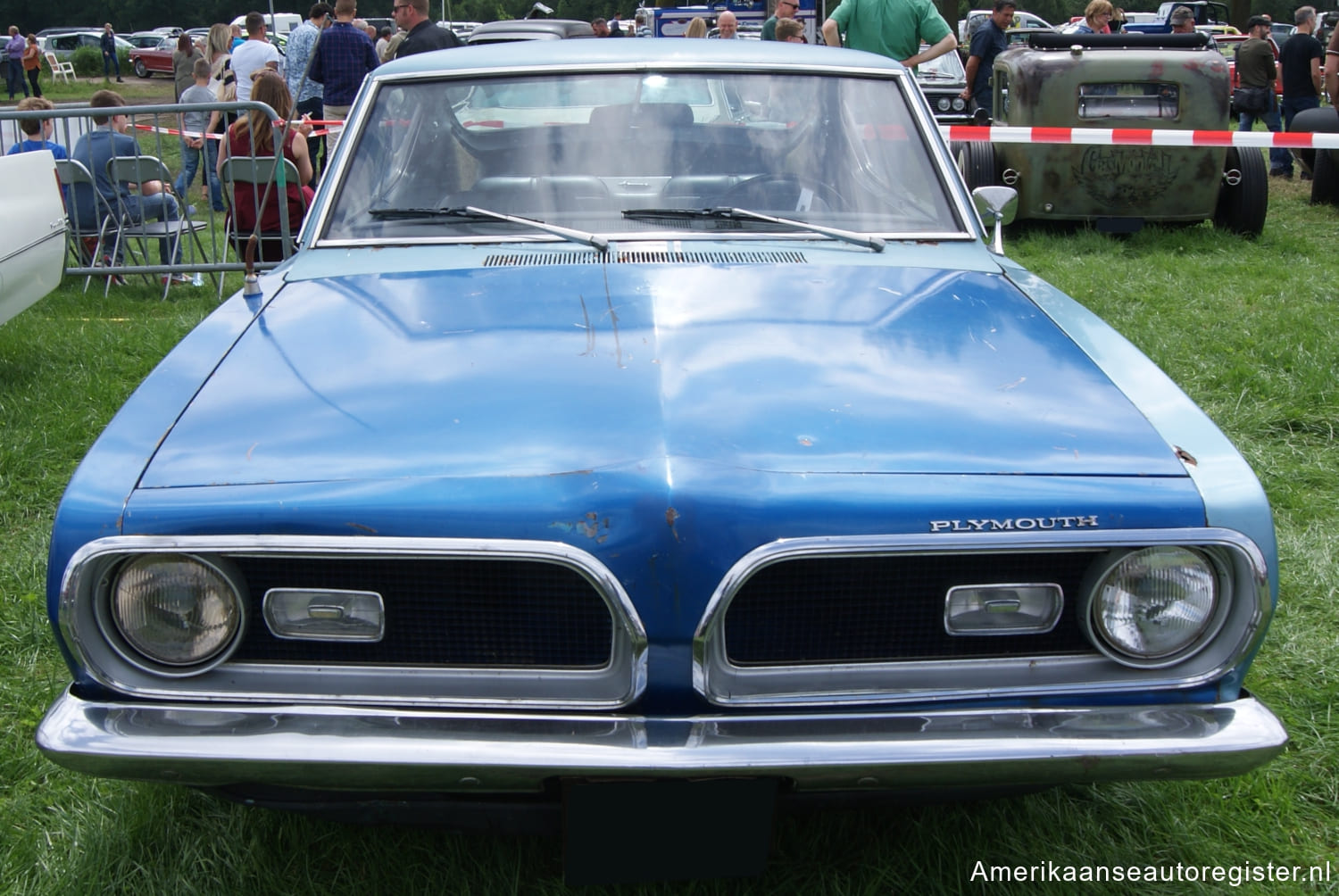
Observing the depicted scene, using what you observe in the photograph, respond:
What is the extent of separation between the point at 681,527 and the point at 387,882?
1.00 meters

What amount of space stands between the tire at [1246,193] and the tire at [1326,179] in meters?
2.01

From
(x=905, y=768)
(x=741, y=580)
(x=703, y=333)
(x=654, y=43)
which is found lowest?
(x=905, y=768)

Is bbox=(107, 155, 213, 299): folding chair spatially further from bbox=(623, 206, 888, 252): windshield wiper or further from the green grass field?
bbox=(623, 206, 888, 252): windshield wiper

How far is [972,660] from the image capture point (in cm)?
189

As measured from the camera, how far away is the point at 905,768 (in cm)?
→ 176

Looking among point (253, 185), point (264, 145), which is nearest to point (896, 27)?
point (264, 145)

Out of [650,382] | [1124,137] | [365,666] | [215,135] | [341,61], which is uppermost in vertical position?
[341,61]

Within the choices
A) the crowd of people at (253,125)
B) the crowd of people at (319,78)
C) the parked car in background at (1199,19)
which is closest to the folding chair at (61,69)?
the crowd of people at (319,78)

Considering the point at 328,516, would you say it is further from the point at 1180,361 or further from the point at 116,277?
the point at 116,277

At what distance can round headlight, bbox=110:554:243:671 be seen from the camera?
1.82m

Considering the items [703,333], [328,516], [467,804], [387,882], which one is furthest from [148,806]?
[703,333]

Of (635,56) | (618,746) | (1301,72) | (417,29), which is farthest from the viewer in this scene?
(1301,72)

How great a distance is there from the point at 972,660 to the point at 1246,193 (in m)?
7.84

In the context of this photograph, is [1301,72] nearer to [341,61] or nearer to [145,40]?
[341,61]
